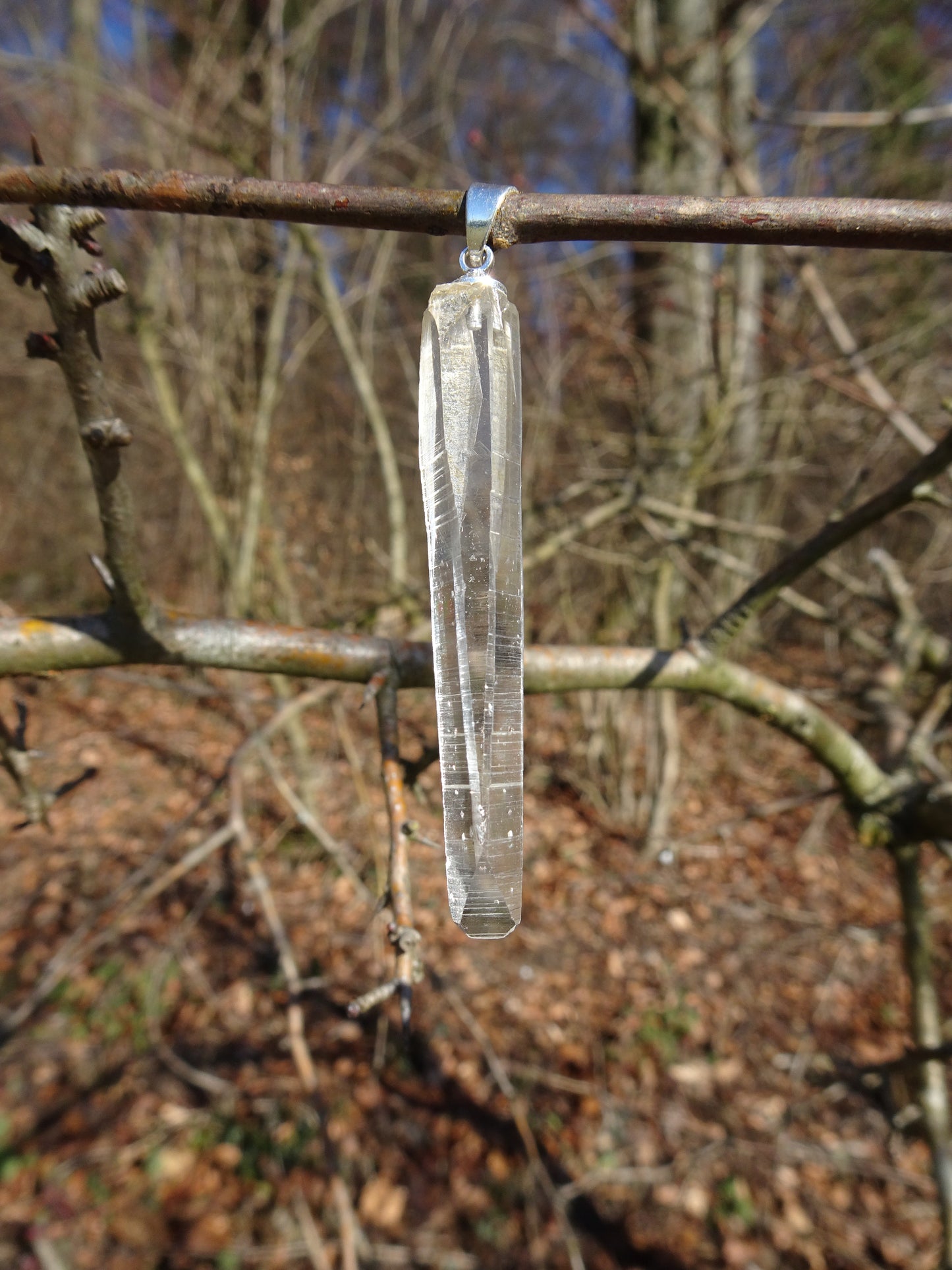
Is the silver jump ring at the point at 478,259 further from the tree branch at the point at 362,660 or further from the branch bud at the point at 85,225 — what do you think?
the tree branch at the point at 362,660

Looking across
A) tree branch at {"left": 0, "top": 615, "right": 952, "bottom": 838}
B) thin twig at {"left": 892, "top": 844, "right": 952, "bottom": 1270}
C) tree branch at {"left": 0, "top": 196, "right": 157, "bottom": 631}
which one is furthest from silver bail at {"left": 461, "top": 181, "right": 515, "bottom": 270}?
thin twig at {"left": 892, "top": 844, "right": 952, "bottom": 1270}

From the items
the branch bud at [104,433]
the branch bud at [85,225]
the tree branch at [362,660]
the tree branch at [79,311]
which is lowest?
the tree branch at [362,660]

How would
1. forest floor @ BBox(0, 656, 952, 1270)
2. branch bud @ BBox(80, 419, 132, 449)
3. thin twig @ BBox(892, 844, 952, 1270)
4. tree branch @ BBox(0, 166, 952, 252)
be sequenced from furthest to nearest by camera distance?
forest floor @ BBox(0, 656, 952, 1270) < thin twig @ BBox(892, 844, 952, 1270) < branch bud @ BBox(80, 419, 132, 449) < tree branch @ BBox(0, 166, 952, 252)

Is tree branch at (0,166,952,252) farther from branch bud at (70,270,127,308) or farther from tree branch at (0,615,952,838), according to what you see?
tree branch at (0,615,952,838)

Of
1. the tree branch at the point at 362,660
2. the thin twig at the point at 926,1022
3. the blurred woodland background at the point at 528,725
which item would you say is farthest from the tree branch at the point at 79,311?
the thin twig at the point at 926,1022

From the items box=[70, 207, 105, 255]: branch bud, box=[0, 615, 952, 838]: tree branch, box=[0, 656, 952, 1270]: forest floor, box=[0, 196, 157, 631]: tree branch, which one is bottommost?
box=[0, 656, 952, 1270]: forest floor

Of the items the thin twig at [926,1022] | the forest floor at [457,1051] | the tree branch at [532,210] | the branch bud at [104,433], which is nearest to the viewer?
the tree branch at [532,210]
